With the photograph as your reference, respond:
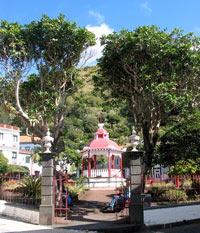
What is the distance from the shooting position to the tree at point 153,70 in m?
14.3

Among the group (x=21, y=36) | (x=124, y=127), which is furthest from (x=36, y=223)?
(x=124, y=127)

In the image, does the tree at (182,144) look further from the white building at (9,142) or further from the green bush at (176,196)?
the white building at (9,142)

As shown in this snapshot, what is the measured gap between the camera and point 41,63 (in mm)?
16047

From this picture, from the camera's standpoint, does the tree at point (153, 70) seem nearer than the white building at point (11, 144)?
Yes

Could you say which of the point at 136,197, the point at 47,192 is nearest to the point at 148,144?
the point at 136,197

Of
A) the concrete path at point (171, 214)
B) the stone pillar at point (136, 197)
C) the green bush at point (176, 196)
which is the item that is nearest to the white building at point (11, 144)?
the green bush at point (176, 196)

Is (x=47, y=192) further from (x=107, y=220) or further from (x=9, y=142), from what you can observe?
(x=9, y=142)

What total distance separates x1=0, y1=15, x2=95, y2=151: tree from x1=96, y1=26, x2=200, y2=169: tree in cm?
178

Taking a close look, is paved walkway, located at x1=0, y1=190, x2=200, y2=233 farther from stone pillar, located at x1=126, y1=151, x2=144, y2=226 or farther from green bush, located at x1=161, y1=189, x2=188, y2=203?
green bush, located at x1=161, y1=189, x2=188, y2=203

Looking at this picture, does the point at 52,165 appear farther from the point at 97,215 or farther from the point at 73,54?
the point at 73,54

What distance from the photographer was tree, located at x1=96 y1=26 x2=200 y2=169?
14297 millimetres

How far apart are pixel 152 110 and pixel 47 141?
6436mm

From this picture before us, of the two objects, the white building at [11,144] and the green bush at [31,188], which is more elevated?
the white building at [11,144]

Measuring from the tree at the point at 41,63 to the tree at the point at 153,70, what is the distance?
1782mm
